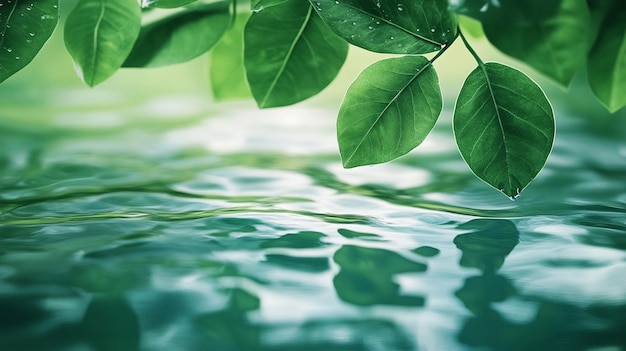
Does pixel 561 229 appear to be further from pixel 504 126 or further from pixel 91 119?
pixel 91 119

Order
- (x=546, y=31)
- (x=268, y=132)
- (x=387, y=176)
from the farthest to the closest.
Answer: (x=268, y=132)
(x=387, y=176)
(x=546, y=31)

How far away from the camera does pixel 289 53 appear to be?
358mm

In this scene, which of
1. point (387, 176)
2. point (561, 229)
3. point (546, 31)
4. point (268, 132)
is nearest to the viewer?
point (546, 31)

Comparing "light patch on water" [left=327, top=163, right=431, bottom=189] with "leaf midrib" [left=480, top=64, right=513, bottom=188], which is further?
"light patch on water" [left=327, top=163, right=431, bottom=189]

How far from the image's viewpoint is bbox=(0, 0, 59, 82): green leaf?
34 cm

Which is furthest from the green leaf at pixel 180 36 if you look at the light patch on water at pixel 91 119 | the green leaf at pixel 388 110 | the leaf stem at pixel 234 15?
the light patch on water at pixel 91 119

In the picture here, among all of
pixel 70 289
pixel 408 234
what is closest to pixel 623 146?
pixel 408 234

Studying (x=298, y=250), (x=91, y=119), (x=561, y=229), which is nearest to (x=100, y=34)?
(x=298, y=250)

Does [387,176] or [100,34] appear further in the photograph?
[387,176]

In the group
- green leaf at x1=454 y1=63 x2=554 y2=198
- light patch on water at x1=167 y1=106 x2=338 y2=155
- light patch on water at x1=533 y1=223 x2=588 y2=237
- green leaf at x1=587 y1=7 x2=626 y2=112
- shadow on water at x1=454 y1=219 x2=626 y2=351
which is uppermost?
green leaf at x1=587 y1=7 x2=626 y2=112

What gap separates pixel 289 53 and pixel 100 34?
8 centimetres

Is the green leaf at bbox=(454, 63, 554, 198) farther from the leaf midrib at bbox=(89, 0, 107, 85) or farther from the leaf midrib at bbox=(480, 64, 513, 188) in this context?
the leaf midrib at bbox=(89, 0, 107, 85)

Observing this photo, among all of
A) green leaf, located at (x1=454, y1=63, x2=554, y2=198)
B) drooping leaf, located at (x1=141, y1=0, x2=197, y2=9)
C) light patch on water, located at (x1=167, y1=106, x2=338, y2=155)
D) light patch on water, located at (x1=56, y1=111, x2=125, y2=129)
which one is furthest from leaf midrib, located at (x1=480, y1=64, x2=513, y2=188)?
light patch on water, located at (x1=56, y1=111, x2=125, y2=129)

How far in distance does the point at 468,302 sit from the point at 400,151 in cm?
7
